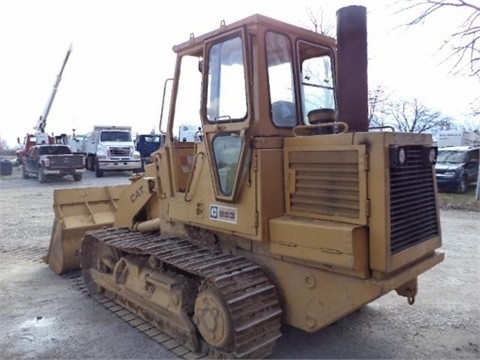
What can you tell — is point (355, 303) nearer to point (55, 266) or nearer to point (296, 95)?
point (296, 95)

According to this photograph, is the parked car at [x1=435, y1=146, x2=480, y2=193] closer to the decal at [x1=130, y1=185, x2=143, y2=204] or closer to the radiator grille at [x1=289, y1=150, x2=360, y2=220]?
the decal at [x1=130, y1=185, x2=143, y2=204]

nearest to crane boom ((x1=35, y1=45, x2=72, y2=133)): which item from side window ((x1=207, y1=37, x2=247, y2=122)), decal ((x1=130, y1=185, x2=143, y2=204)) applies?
decal ((x1=130, y1=185, x2=143, y2=204))

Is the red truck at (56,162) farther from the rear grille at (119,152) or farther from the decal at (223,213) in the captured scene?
the decal at (223,213)

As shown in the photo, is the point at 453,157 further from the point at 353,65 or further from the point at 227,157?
the point at 227,157

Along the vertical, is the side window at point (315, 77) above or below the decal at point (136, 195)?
above

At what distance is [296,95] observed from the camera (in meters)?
4.17

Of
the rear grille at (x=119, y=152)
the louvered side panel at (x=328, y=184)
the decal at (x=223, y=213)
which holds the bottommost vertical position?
the decal at (x=223, y=213)

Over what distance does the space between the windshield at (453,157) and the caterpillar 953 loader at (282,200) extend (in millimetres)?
14213

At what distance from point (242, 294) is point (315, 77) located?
7.42ft

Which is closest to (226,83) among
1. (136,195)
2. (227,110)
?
(227,110)

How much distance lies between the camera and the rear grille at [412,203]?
339cm

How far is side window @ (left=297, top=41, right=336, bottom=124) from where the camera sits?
169 inches

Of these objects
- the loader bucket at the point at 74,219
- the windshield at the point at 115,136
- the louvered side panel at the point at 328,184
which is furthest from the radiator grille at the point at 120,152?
the louvered side panel at the point at 328,184

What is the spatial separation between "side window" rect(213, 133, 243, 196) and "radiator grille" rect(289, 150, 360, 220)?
500mm
